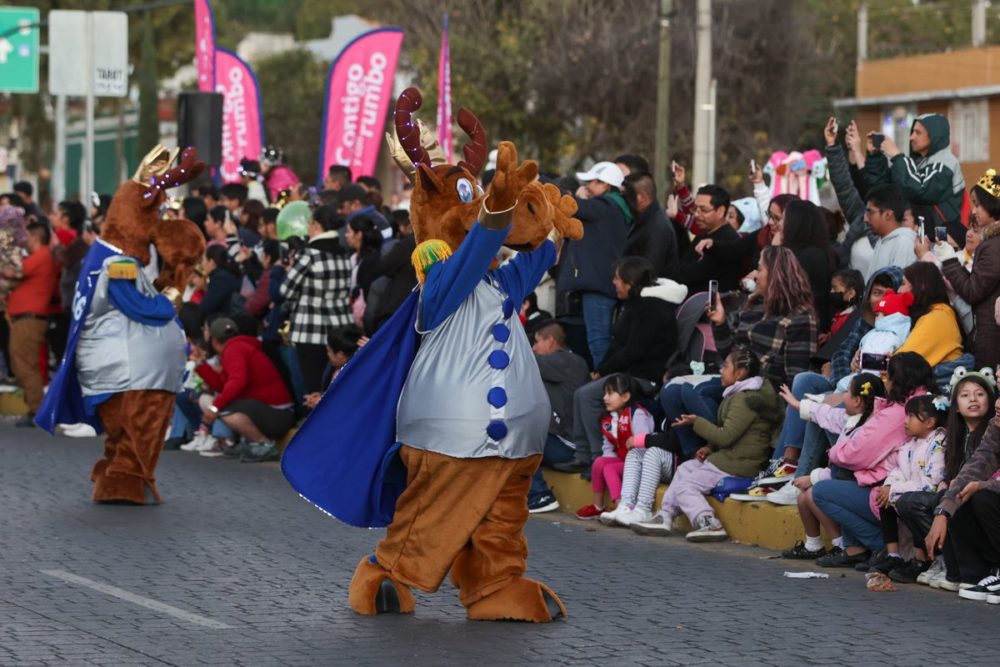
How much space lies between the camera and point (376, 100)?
77.0ft

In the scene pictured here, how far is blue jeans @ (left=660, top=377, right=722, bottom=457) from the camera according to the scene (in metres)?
11.8

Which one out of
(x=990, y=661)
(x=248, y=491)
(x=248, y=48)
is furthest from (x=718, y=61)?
(x=248, y=48)

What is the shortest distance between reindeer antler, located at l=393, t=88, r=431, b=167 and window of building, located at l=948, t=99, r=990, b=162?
106ft

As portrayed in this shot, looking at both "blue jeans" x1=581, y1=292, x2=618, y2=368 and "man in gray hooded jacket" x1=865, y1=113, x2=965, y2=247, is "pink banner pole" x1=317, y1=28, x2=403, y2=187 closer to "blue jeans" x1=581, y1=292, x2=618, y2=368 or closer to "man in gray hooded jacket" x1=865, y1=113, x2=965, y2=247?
"blue jeans" x1=581, y1=292, x2=618, y2=368

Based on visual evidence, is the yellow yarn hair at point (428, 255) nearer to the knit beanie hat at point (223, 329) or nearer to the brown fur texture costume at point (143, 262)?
the brown fur texture costume at point (143, 262)

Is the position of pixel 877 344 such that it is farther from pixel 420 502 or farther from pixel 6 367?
pixel 6 367

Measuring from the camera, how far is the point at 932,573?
9719 millimetres

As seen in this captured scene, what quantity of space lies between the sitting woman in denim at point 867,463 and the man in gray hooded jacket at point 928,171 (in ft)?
7.12

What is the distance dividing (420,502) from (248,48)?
68357 millimetres

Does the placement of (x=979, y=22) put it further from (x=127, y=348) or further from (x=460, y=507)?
(x=460, y=507)

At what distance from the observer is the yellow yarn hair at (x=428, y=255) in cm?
847

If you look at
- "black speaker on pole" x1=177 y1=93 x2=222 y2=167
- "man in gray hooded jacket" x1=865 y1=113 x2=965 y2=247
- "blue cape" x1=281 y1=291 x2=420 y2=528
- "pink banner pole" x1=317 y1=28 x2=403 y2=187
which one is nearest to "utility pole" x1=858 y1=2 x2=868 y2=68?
"pink banner pole" x1=317 y1=28 x2=403 y2=187

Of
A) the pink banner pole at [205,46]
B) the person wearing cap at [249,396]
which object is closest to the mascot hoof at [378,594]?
the person wearing cap at [249,396]

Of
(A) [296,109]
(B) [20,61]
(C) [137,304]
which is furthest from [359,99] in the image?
(A) [296,109]
